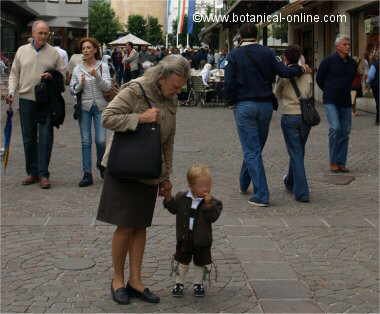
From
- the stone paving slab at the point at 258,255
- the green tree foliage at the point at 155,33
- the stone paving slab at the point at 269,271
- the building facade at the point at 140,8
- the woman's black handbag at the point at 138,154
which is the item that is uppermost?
the building facade at the point at 140,8

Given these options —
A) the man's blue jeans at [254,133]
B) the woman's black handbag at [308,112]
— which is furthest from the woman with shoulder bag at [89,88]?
the woman's black handbag at [308,112]

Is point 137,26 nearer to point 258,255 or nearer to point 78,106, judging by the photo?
point 78,106

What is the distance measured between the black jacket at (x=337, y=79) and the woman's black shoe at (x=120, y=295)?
5.66 meters

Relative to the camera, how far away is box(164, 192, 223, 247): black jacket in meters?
4.56

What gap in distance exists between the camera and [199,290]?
15.4 ft

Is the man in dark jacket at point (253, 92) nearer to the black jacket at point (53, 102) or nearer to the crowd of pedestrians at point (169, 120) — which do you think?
the crowd of pedestrians at point (169, 120)

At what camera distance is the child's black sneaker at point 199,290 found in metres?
4.67

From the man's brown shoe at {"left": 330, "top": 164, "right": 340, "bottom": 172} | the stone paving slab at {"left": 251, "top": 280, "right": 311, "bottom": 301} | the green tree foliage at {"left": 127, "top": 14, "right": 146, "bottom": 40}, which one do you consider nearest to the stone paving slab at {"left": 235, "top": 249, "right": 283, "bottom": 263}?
the stone paving slab at {"left": 251, "top": 280, "right": 311, "bottom": 301}

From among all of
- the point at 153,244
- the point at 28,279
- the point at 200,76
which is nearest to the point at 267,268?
the point at 153,244

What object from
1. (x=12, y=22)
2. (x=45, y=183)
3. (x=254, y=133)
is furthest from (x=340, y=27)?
(x=12, y=22)

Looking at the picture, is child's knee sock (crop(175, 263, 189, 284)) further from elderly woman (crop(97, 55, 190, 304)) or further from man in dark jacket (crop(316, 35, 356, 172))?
man in dark jacket (crop(316, 35, 356, 172))

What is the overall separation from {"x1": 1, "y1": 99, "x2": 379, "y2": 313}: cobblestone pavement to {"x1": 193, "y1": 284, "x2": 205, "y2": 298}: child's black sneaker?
0.07 metres

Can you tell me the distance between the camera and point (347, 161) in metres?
10.5

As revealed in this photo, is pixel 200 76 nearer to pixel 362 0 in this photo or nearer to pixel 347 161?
pixel 362 0
